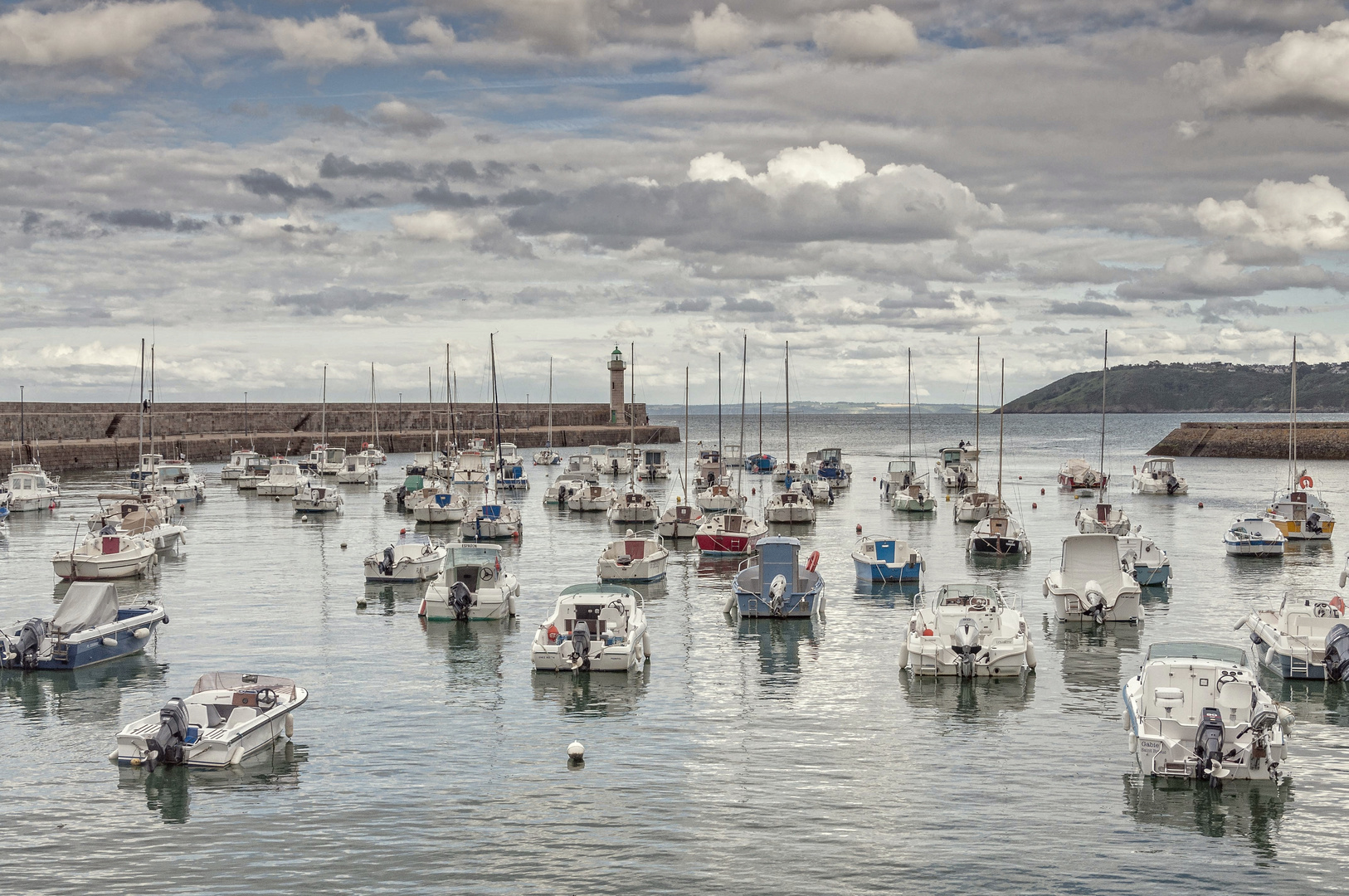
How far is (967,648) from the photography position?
32.2 meters

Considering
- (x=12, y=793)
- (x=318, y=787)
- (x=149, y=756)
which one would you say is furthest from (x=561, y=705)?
(x=12, y=793)

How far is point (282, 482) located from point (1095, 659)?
70.9 metres

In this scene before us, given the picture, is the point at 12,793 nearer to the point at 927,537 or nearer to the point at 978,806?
the point at 978,806

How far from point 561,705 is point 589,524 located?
44.5m

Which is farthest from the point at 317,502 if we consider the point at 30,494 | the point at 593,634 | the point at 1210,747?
the point at 1210,747

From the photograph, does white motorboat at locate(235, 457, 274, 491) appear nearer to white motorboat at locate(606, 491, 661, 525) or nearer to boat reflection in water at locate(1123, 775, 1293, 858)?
white motorboat at locate(606, 491, 661, 525)

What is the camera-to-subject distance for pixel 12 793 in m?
23.7

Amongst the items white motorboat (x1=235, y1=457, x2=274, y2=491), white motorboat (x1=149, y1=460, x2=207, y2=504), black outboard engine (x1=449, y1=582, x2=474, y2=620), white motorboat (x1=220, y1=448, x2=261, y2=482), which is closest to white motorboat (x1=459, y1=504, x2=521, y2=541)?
white motorboat (x1=149, y1=460, x2=207, y2=504)

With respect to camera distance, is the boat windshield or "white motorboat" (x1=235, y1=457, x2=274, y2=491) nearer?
the boat windshield

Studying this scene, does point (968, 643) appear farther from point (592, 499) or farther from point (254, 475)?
point (254, 475)

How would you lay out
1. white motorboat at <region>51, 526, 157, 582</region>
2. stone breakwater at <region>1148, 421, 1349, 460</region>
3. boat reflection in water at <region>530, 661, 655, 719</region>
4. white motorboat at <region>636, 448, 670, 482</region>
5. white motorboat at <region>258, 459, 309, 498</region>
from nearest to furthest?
boat reflection in water at <region>530, 661, 655, 719</region> → white motorboat at <region>51, 526, 157, 582</region> → white motorboat at <region>258, 459, 309, 498</region> → white motorboat at <region>636, 448, 670, 482</region> → stone breakwater at <region>1148, 421, 1349, 460</region>

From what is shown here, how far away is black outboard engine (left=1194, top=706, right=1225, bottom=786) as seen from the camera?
2342 cm

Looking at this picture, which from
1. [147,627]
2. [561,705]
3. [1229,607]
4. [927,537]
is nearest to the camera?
[561,705]

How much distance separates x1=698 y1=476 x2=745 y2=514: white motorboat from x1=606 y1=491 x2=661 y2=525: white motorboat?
13.0ft
